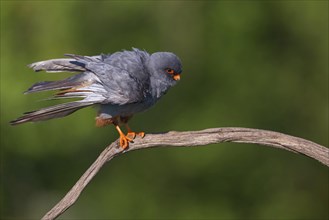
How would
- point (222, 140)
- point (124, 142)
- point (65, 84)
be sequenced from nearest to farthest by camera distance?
point (222, 140) → point (65, 84) → point (124, 142)

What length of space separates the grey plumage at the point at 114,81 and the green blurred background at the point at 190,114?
4.70 meters

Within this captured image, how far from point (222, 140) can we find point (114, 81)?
1.25 meters

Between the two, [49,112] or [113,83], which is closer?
[49,112]

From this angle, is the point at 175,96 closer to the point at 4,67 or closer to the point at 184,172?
the point at 184,172

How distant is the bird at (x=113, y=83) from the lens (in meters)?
7.40

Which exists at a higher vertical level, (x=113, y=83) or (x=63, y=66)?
(x=63, y=66)

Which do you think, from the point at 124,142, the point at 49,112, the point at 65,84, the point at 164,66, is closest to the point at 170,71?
the point at 164,66

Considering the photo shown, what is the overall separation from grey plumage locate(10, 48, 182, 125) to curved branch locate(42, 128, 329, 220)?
0.49m

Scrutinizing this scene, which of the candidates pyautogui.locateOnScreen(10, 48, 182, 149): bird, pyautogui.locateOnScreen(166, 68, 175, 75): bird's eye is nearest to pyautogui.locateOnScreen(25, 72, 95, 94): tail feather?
pyautogui.locateOnScreen(10, 48, 182, 149): bird

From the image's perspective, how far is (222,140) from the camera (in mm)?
7348

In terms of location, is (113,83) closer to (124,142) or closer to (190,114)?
(124,142)

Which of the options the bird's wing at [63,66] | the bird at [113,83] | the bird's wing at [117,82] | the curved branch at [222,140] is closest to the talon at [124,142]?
the bird at [113,83]

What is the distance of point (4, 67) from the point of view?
1246cm

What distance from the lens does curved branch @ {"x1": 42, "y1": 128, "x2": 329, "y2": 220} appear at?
23.7 ft
